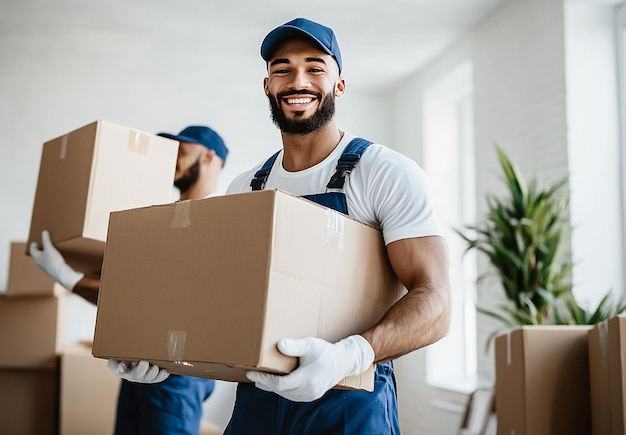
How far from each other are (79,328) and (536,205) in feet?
10.6

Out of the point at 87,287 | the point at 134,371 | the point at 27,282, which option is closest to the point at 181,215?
the point at 134,371

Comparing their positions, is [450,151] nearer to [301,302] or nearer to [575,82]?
[575,82]

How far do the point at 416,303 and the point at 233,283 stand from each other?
14.3 inches

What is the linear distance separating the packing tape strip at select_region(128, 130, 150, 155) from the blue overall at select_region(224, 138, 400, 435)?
0.89m

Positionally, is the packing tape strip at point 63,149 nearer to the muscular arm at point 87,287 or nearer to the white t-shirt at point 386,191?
the muscular arm at point 87,287

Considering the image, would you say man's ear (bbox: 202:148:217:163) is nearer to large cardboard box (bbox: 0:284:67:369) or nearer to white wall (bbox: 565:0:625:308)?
large cardboard box (bbox: 0:284:67:369)

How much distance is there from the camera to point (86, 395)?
4277 mm

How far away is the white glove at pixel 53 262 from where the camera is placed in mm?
2379

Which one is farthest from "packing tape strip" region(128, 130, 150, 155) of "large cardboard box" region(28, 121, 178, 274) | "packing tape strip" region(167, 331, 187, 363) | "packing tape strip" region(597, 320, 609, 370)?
"packing tape strip" region(597, 320, 609, 370)

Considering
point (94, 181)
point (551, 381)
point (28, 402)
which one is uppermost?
point (94, 181)

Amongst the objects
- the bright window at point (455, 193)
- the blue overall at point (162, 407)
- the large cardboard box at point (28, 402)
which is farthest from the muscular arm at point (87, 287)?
the bright window at point (455, 193)

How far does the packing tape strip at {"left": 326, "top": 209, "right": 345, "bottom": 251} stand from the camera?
1.38 m

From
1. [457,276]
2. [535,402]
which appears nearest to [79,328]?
[457,276]

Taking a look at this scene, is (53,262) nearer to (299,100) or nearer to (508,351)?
(299,100)
